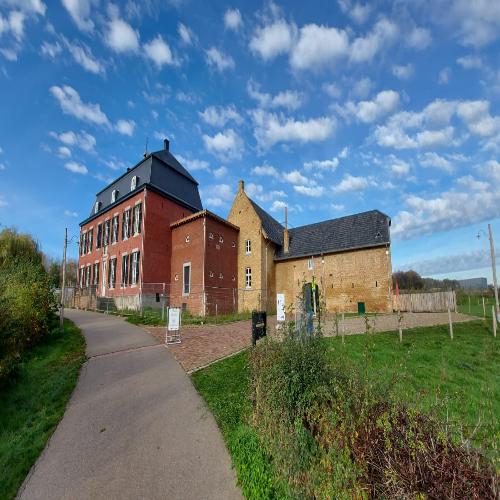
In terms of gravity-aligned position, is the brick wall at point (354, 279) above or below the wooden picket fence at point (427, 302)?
above

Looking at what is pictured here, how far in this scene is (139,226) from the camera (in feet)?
80.0

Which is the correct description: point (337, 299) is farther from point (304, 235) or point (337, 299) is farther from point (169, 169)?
point (169, 169)

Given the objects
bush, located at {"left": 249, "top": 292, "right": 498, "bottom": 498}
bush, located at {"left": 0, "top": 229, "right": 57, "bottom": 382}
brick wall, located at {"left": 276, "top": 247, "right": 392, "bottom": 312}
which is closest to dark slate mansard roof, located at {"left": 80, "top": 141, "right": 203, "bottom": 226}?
brick wall, located at {"left": 276, "top": 247, "right": 392, "bottom": 312}

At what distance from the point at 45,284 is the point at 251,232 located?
18.4 m

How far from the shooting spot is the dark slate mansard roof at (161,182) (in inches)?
1001

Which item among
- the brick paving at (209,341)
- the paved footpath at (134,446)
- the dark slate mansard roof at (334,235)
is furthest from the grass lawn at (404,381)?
the dark slate mansard roof at (334,235)

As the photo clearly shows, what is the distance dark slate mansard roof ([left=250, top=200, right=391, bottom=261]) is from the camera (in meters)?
24.4

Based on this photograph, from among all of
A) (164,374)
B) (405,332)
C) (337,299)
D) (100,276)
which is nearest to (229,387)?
(164,374)

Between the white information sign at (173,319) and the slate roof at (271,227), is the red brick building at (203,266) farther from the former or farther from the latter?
the white information sign at (173,319)

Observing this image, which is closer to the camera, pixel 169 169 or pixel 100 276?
pixel 169 169

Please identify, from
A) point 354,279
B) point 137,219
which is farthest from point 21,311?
point 354,279

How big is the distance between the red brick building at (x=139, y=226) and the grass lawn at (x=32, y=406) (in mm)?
12141

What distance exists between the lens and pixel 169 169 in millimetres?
27438

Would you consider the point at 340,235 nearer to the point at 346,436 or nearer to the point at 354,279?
the point at 354,279
